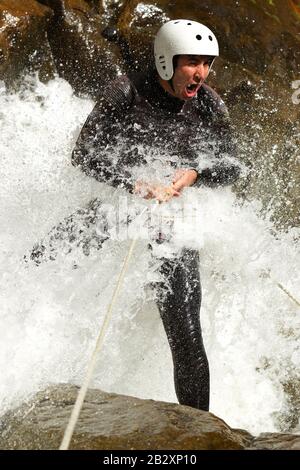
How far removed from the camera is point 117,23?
5.68 metres

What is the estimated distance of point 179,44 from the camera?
3.24 m

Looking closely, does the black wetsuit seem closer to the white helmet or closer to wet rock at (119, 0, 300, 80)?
the white helmet

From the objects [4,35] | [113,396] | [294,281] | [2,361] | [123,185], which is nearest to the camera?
[113,396]

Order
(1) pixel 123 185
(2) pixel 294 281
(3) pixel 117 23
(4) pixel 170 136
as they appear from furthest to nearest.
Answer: (3) pixel 117 23, (2) pixel 294 281, (4) pixel 170 136, (1) pixel 123 185

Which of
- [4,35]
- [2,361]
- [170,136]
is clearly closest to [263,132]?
[170,136]

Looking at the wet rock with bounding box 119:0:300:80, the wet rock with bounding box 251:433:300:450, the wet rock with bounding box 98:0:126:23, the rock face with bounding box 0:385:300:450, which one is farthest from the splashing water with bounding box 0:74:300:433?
the wet rock with bounding box 98:0:126:23

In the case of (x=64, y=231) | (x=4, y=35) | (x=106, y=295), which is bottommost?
(x=106, y=295)

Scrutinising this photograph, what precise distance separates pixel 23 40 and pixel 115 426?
15.4 feet

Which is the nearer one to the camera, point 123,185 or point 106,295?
point 123,185

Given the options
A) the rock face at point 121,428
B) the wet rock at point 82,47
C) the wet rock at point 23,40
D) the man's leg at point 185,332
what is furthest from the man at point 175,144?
the wet rock at point 23,40

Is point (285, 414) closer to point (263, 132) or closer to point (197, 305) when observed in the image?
point (197, 305)

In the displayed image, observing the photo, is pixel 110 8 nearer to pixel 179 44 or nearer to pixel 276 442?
pixel 179 44

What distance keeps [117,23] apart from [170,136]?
278 centimetres

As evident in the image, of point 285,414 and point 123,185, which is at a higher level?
point 123,185
